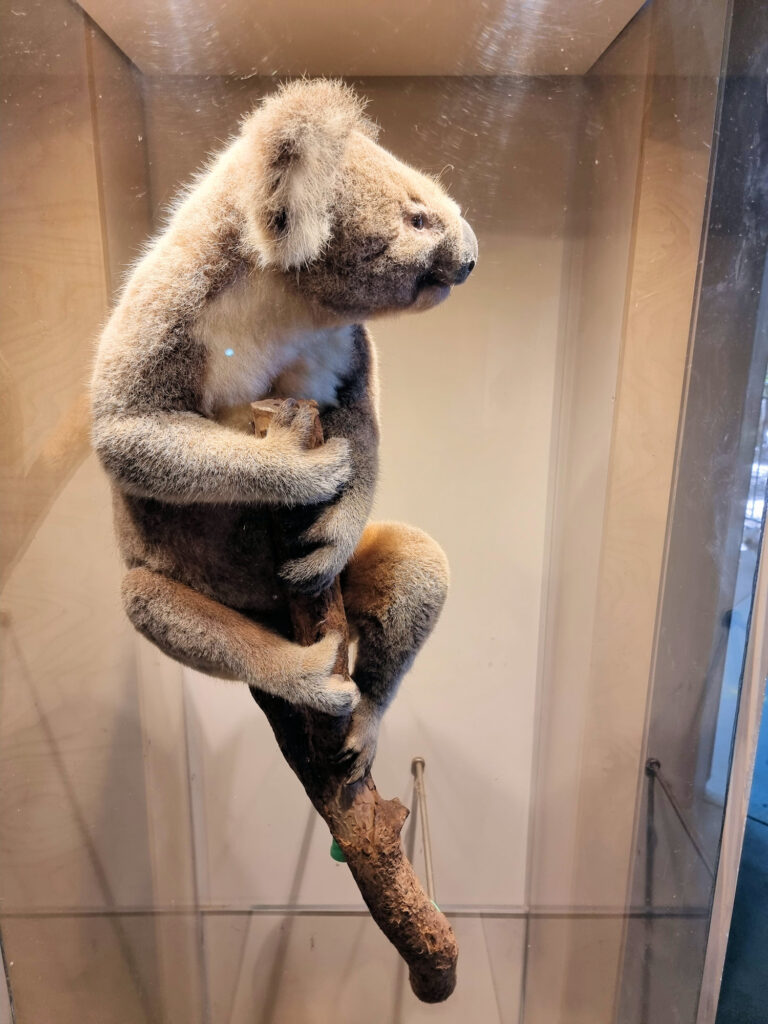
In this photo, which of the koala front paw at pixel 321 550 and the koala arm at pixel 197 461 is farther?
the koala front paw at pixel 321 550

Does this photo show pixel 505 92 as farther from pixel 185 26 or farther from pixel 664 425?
pixel 664 425

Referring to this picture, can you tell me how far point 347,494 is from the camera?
1052mm

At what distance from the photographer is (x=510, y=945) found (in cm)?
217

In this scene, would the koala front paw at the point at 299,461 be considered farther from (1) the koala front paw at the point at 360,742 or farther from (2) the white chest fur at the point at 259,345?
(1) the koala front paw at the point at 360,742

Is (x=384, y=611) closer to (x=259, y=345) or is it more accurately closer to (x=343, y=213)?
(x=259, y=345)

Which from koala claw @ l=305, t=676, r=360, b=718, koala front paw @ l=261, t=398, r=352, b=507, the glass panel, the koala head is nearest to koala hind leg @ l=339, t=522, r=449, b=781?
koala claw @ l=305, t=676, r=360, b=718

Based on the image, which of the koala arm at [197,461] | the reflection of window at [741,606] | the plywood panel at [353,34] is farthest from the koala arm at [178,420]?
the reflection of window at [741,606]

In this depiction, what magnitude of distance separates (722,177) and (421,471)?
0.97 m

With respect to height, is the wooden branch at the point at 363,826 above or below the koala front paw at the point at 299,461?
below

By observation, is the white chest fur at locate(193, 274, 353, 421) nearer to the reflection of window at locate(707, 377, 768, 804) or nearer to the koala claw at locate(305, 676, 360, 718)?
the koala claw at locate(305, 676, 360, 718)

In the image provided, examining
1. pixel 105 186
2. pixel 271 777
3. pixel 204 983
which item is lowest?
pixel 204 983

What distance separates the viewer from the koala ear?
2.75ft

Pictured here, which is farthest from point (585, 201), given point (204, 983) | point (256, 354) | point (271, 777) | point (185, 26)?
point (204, 983)

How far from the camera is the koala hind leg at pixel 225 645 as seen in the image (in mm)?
1017
